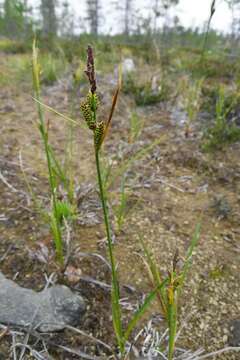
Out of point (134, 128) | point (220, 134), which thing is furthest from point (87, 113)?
point (220, 134)

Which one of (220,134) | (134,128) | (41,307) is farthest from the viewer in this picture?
(220,134)

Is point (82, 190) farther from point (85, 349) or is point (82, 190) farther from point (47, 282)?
point (85, 349)

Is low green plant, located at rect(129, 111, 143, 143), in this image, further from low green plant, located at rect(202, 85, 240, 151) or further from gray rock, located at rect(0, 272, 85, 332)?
gray rock, located at rect(0, 272, 85, 332)

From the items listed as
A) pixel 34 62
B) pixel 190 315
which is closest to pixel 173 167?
pixel 190 315

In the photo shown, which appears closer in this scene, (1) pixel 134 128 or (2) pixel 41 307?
(2) pixel 41 307

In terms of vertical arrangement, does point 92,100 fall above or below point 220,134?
above

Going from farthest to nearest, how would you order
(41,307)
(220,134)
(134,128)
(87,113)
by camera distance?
(220,134) → (134,128) → (41,307) → (87,113)

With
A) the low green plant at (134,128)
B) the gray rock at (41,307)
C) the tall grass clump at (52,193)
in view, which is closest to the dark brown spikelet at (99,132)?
the tall grass clump at (52,193)

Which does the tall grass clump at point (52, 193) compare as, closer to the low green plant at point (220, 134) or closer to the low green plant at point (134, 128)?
the low green plant at point (134, 128)

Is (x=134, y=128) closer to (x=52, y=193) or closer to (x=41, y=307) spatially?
(x=52, y=193)
